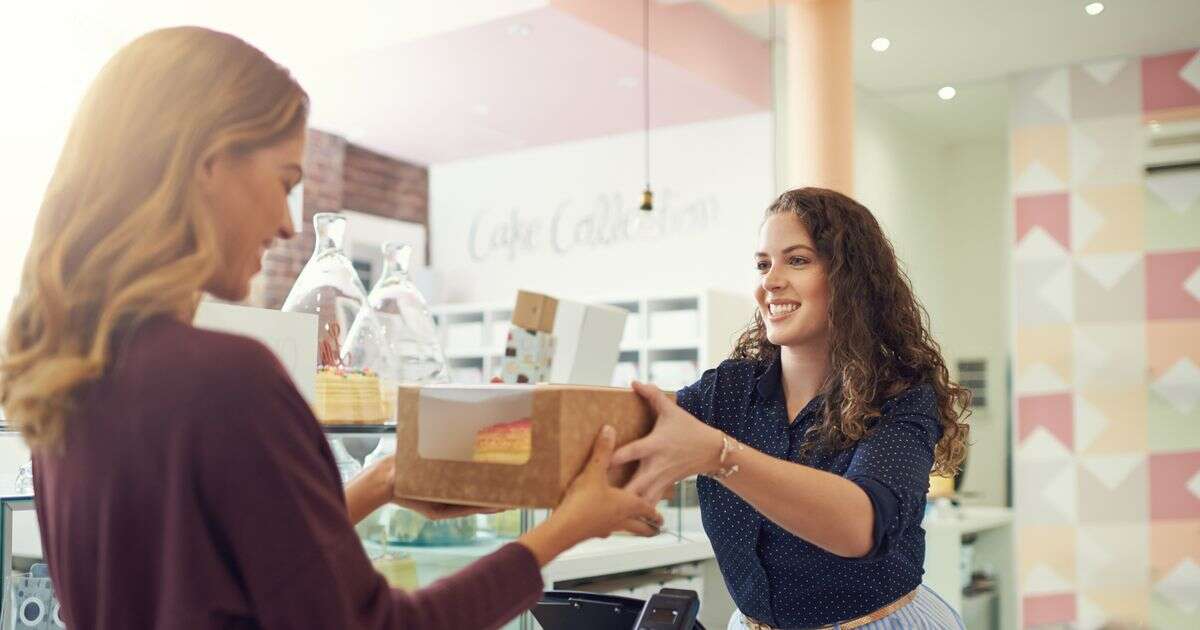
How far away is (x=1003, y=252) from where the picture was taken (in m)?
7.89

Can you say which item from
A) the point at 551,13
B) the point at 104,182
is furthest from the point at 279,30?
the point at 104,182

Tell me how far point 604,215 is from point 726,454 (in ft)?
21.7

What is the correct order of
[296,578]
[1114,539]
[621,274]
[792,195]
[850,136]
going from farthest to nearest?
1. [621,274]
2. [1114,539]
3. [850,136]
4. [792,195]
5. [296,578]

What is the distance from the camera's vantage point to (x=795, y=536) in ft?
5.76

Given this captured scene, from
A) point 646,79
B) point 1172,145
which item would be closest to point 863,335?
point 1172,145

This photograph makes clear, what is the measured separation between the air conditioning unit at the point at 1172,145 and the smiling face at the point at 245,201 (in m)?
5.86

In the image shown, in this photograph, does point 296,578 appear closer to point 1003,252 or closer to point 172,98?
point 172,98

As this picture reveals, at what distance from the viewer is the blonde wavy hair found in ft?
2.82

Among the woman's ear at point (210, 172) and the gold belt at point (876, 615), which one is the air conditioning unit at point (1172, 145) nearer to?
the gold belt at point (876, 615)

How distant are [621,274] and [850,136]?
109 inches

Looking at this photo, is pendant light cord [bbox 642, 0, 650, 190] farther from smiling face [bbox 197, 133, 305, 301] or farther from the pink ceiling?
smiling face [bbox 197, 133, 305, 301]

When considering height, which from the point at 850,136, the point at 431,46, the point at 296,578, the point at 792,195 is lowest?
the point at 296,578

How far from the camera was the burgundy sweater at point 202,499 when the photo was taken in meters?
0.83

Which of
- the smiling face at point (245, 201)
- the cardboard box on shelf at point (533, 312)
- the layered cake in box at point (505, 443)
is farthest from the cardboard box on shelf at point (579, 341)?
the smiling face at point (245, 201)
